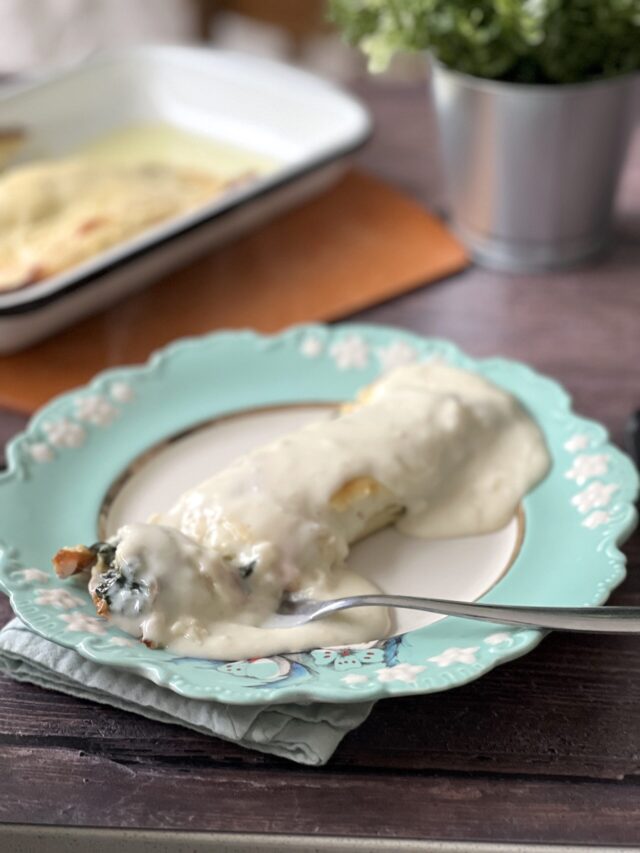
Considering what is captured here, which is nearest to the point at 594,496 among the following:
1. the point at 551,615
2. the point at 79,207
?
the point at 551,615

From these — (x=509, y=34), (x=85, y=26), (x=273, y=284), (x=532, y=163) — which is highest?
(x=509, y=34)

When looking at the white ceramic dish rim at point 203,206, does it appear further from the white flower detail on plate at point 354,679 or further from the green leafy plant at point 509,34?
the white flower detail on plate at point 354,679

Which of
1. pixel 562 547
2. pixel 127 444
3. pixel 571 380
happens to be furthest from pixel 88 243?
pixel 562 547

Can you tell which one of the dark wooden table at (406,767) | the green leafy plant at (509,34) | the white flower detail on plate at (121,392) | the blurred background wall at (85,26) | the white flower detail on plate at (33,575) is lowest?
the blurred background wall at (85,26)

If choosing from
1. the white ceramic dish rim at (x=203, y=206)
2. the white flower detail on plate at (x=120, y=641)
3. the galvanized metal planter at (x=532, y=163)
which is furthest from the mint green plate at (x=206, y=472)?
the galvanized metal planter at (x=532, y=163)

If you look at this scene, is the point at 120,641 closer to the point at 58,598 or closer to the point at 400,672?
the point at 58,598

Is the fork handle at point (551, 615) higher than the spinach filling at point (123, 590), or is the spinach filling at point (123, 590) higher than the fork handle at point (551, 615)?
the fork handle at point (551, 615)
